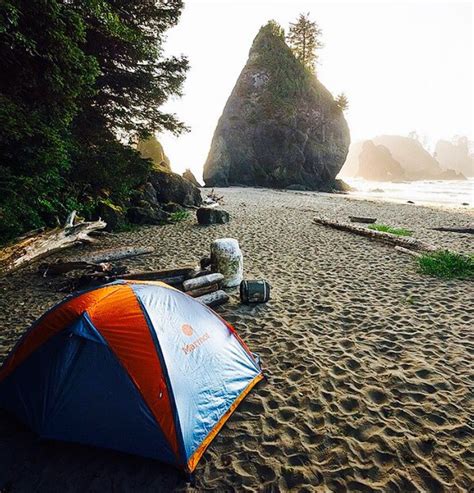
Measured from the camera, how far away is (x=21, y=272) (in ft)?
26.6

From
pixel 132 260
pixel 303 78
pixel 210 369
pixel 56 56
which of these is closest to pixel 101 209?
pixel 132 260

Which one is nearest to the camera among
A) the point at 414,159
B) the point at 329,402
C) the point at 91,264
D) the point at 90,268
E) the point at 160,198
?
the point at 329,402

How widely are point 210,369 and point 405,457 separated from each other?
7.45 feet

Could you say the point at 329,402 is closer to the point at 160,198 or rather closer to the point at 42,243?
the point at 42,243

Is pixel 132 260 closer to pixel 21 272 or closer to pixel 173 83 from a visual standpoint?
pixel 21 272

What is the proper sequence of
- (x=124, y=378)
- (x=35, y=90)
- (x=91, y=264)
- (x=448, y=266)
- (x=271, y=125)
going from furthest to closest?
(x=271, y=125), (x=448, y=266), (x=91, y=264), (x=35, y=90), (x=124, y=378)

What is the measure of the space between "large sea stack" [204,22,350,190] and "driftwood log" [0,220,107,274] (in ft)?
134

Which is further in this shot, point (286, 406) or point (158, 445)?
point (286, 406)

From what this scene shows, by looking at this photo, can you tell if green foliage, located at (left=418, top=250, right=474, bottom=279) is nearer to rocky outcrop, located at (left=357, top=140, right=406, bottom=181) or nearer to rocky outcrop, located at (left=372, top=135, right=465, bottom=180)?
rocky outcrop, located at (left=357, top=140, right=406, bottom=181)

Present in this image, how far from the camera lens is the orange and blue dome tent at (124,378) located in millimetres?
2895

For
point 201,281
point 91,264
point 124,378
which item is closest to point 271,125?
point 91,264

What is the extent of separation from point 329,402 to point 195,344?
1900mm

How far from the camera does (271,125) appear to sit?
165 feet

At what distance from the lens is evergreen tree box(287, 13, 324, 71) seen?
55.8m
